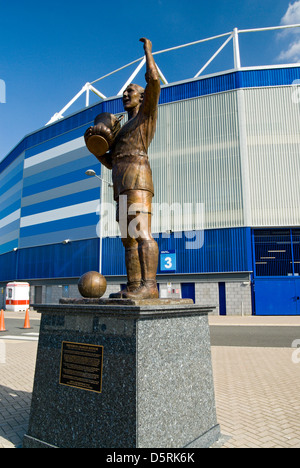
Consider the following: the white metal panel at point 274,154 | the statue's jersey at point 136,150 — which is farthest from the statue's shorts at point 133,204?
the white metal panel at point 274,154

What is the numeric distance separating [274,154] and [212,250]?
7.77 m

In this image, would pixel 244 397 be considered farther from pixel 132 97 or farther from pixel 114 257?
pixel 114 257

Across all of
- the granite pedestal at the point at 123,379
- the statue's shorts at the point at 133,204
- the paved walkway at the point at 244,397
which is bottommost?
the paved walkway at the point at 244,397

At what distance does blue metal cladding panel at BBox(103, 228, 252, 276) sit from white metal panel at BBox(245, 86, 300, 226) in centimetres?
183

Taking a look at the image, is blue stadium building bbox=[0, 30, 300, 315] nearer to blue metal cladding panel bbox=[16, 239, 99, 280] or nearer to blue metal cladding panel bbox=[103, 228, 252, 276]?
blue metal cladding panel bbox=[103, 228, 252, 276]

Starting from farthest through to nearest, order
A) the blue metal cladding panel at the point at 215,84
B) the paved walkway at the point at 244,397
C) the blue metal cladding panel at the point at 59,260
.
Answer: the blue metal cladding panel at the point at 59,260 < the blue metal cladding panel at the point at 215,84 < the paved walkway at the point at 244,397

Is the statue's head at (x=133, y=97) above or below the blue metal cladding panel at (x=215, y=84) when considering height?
below

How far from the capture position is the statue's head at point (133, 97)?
13.8 feet

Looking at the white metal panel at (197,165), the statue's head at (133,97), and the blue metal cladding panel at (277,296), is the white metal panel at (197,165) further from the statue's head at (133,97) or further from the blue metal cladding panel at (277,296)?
the statue's head at (133,97)

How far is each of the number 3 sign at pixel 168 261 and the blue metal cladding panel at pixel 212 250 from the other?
0.93 feet

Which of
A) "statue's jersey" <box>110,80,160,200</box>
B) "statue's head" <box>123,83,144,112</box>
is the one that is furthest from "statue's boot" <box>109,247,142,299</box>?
"statue's head" <box>123,83,144,112</box>

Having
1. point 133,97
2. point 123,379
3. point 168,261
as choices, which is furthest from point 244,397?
point 168,261

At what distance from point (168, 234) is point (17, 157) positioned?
22934 mm
